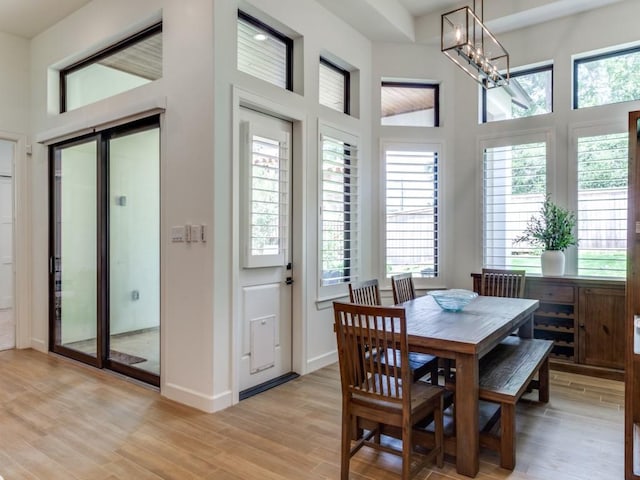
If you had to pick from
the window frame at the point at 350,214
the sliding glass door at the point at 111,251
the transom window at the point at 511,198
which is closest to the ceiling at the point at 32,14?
the sliding glass door at the point at 111,251

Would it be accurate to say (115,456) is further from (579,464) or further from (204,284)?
(579,464)

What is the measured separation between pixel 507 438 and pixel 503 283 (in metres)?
2.12

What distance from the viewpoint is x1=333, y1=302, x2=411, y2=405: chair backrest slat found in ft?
6.80

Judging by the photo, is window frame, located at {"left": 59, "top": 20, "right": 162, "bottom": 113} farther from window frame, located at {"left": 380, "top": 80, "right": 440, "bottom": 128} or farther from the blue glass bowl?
the blue glass bowl

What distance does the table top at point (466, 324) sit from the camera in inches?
89.7

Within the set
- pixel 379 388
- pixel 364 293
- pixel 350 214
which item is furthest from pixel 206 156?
pixel 379 388

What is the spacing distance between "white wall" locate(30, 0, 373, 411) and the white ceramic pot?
2.27m

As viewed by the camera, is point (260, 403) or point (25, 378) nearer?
point (260, 403)

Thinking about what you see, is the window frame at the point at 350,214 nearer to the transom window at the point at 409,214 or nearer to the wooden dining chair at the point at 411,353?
the transom window at the point at 409,214

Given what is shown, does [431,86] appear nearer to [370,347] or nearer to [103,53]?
[103,53]

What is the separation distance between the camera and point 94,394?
3.49 m

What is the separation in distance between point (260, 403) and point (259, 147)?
6.87 feet

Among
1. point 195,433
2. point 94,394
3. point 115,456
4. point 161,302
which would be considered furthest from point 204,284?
point 94,394

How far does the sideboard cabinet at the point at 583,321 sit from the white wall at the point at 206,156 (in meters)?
2.21
